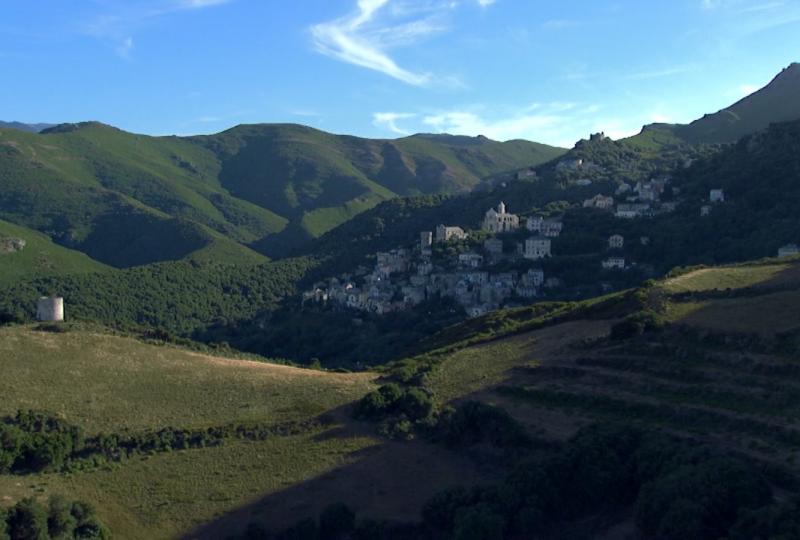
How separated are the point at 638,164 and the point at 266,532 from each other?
122 meters

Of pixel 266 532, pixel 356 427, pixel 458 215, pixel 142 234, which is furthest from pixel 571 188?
pixel 266 532

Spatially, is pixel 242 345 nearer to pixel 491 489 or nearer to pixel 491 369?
pixel 491 369

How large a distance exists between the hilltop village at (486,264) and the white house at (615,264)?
9cm

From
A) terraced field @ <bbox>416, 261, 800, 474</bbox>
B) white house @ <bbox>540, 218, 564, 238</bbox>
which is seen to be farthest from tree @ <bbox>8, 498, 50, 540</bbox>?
white house @ <bbox>540, 218, 564, 238</bbox>

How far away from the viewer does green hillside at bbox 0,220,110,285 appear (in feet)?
357

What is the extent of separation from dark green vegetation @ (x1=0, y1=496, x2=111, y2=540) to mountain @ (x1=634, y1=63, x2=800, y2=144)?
15079 centimetres

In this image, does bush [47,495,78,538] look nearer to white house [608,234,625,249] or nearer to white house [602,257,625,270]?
white house [602,257,625,270]

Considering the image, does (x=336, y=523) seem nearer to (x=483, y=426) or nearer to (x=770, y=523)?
(x=483, y=426)

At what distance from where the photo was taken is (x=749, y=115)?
176625 millimetres

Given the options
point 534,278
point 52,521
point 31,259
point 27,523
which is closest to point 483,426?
point 52,521

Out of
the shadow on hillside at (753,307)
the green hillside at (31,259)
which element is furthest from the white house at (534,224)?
→ the green hillside at (31,259)

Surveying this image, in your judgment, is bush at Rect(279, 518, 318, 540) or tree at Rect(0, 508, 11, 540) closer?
tree at Rect(0, 508, 11, 540)

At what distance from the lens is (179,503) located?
29.6 meters

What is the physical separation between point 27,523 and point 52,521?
85 cm
